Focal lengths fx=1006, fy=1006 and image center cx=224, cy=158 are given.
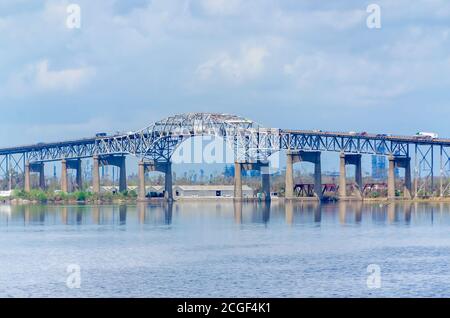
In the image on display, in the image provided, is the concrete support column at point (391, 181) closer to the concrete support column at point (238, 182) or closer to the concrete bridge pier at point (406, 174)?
the concrete bridge pier at point (406, 174)

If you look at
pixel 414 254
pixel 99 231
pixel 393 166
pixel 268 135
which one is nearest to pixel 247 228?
pixel 99 231

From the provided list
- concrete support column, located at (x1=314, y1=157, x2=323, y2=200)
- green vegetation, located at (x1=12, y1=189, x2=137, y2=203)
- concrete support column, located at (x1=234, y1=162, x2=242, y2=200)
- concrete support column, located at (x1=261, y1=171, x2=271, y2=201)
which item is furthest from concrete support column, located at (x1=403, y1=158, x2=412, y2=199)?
green vegetation, located at (x1=12, y1=189, x2=137, y2=203)

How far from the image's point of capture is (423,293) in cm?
4216

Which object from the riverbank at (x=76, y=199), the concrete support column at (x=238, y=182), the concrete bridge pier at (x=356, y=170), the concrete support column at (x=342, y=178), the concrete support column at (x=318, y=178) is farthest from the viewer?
the concrete support column at (x=238, y=182)

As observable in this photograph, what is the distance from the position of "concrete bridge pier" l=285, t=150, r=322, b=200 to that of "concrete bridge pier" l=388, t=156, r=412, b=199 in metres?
14.4

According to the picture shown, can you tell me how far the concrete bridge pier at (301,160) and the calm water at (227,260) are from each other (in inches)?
3789

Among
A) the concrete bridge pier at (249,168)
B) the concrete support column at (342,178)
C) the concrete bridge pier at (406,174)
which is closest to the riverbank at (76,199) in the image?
the concrete support column at (342,178)

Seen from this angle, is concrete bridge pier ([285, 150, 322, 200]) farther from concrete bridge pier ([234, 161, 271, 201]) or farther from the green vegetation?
the green vegetation

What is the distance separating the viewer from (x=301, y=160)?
19450 cm

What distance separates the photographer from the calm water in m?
44.2

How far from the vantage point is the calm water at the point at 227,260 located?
145 feet

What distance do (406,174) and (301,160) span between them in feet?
72.3

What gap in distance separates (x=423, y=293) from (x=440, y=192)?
5652 inches
